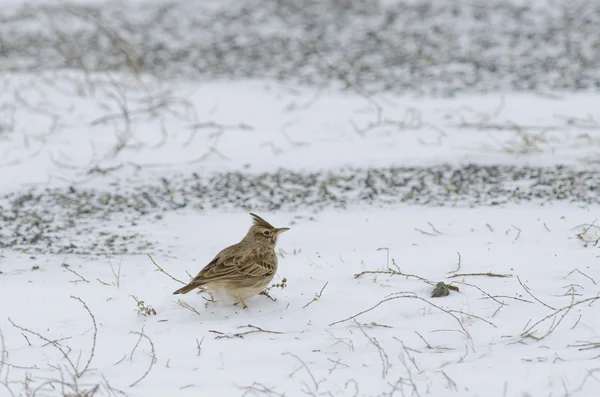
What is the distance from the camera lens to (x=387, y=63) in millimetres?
11797

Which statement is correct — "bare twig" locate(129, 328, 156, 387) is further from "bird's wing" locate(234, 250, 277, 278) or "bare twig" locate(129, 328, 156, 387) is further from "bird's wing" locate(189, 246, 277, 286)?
"bird's wing" locate(234, 250, 277, 278)

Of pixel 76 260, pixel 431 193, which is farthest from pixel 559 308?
pixel 76 260

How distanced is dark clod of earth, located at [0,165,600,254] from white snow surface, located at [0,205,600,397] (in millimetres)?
464

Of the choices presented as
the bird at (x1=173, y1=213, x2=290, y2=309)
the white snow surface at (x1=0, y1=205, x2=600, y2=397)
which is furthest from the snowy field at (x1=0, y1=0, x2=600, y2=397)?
the bird at (x1=173, y1=213, x2=290, y2=309)

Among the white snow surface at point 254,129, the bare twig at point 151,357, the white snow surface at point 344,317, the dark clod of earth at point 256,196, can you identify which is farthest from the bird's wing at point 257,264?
the white snow surface at point 254,129

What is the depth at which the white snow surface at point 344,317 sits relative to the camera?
400 centimetres

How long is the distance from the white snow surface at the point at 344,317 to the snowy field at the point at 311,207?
0.7 inches

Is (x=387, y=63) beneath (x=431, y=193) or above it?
above

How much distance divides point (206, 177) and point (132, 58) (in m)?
3.56

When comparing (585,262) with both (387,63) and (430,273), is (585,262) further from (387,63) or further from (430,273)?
(387,63)

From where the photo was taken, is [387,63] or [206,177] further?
[387,63]

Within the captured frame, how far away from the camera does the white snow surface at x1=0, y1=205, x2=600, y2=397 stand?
157 inches

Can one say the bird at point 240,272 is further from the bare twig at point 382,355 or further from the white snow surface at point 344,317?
the bare twig at point 382,355

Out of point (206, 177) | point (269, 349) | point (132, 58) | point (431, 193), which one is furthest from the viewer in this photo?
point (132, 58)
